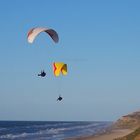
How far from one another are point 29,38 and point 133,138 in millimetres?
12550

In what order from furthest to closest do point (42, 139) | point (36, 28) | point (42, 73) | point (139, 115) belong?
point (139, 115), point (42, 139), point (36, 28), point (42, 73)

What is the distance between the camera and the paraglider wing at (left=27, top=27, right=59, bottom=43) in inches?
1163

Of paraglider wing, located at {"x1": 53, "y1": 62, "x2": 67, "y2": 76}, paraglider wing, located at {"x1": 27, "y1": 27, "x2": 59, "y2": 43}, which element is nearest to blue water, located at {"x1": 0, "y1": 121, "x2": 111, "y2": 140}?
paraglider wing, located at {"x1": 53, "y1": 62, "x2": 67, "y2": 76}

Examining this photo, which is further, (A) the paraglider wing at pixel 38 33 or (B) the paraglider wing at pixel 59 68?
(B) the paraglider wing at pixel 59 68

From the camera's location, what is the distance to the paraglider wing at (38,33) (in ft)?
96.9

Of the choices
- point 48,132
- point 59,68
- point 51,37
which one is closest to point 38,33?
point 51,37

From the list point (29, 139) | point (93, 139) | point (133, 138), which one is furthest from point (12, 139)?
point (133, 138)

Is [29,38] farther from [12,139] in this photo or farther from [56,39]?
[12,139]

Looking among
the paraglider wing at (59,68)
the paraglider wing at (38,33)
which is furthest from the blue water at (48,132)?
the paraglider wing at (38,33)

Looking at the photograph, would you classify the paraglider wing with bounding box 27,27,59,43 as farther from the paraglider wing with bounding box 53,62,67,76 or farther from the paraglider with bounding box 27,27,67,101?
the paraglider wing with bounding box 53,62,67,76

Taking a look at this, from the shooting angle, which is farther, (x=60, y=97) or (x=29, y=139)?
(x=29, y=139)

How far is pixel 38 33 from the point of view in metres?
29.7

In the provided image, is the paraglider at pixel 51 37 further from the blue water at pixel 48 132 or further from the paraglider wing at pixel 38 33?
the blue water at pixel 48 132

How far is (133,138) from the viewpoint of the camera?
123ft
